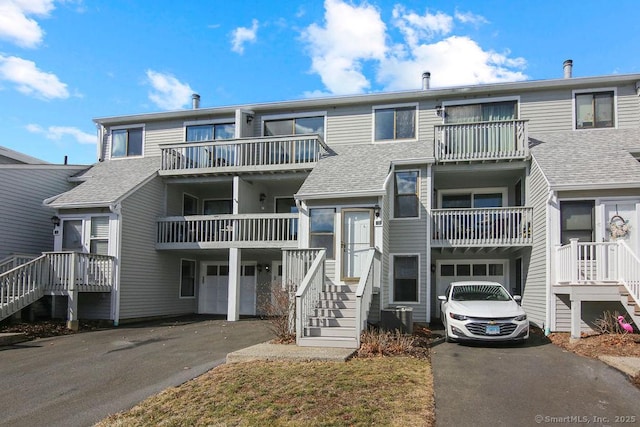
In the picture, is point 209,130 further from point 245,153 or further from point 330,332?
point 330,332

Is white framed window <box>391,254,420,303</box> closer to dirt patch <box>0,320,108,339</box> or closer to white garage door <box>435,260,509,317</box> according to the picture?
white garage door <box>435,260,509,317</box>

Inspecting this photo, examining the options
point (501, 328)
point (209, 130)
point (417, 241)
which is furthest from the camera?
point (209, 130)

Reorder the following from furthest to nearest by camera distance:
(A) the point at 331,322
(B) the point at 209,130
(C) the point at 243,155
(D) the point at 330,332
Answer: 1. (B) the point at 209,130
2. (C) the point at 243,155
3. (A) the point at 331,322
4. (D) the point at 330,332

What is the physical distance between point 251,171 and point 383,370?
1078cm

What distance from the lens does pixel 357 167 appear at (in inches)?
650

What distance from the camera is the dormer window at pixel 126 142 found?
21219mm

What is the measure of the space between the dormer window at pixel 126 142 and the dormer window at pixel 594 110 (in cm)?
1663

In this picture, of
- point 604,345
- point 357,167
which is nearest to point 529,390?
point 604,345

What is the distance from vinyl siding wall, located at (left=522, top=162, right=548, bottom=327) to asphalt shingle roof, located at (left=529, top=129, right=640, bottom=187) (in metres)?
0.50

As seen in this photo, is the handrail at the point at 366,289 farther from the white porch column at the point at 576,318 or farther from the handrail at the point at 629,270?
the handrail at the point at 629,270

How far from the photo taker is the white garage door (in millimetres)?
18094

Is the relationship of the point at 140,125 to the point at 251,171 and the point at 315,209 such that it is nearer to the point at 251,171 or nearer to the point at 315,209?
the point at 251,171

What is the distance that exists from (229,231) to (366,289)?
7536mm

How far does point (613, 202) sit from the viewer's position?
13172 mm
